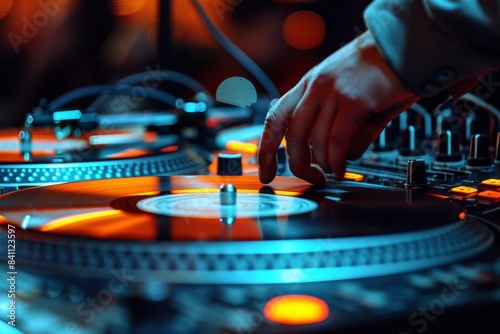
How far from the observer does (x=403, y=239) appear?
733 millimetres

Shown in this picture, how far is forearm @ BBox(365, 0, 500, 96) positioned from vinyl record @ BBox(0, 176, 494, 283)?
0.16 m

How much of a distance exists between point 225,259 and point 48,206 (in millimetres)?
304

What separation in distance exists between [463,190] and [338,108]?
0.27 metres

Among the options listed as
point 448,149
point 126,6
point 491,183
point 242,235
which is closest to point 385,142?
point 448,149

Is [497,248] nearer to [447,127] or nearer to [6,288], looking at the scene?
[6,288]

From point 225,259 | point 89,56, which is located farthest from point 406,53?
point 89,56

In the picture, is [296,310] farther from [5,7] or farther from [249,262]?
[5,7]

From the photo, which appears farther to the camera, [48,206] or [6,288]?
[48,206]

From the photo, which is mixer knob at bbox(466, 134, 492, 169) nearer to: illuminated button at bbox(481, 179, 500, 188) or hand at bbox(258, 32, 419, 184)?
illuminated button at bbox(481, 179, 500, 188)

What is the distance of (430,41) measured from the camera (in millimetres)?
841

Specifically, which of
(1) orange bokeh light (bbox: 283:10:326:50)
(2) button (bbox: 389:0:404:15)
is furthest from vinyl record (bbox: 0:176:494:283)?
(1) orange bokeh light (bbox: 283:10:326:50)

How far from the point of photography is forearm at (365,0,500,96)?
81 cm

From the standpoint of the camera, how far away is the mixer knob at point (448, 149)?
1.29 meters

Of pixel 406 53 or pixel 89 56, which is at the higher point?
pixel 89 56
